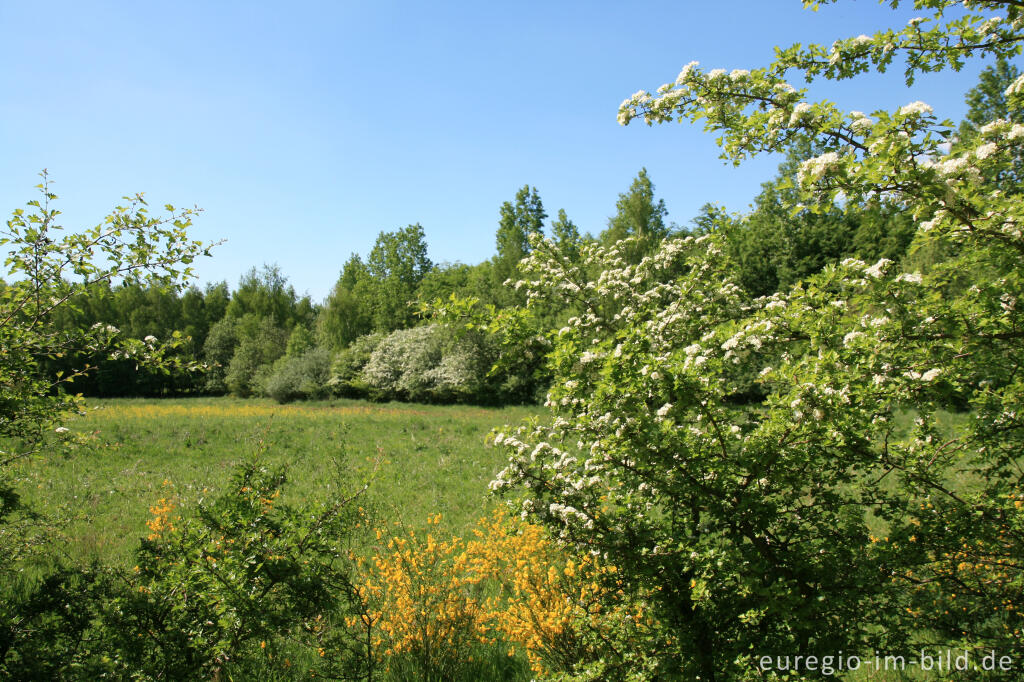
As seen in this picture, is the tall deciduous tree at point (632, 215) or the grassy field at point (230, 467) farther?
the tall deciduous tree at point (632, 215)

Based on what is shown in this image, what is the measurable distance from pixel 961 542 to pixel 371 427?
1539cm

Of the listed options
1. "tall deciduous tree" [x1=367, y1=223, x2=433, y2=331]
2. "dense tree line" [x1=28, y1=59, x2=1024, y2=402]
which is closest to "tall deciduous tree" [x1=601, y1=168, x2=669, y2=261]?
"dense tree line" [x1=28, y1=59, x2=1024, y2=402]

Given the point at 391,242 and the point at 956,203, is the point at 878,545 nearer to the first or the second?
the point at 956,203

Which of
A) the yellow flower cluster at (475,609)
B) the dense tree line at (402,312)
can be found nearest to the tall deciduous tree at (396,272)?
the dense tree line at (402,312)

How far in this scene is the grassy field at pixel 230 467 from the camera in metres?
7.62

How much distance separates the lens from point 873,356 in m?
2.44

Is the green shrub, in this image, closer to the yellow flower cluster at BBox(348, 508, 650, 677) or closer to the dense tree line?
the dense tree line

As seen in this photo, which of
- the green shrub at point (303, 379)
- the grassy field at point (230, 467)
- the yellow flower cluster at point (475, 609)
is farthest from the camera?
the green shrub at point (303, 379)

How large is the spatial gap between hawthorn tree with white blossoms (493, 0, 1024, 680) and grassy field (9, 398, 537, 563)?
6.91 feet

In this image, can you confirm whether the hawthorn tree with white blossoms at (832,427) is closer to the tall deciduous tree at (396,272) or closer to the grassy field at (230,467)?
the grassy field at (230,467)

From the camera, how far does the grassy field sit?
25.0 ft

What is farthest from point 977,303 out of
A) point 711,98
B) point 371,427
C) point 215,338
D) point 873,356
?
point 215,338

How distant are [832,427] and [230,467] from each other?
36.8 feet

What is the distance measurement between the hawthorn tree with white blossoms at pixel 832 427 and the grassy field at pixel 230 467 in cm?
211
